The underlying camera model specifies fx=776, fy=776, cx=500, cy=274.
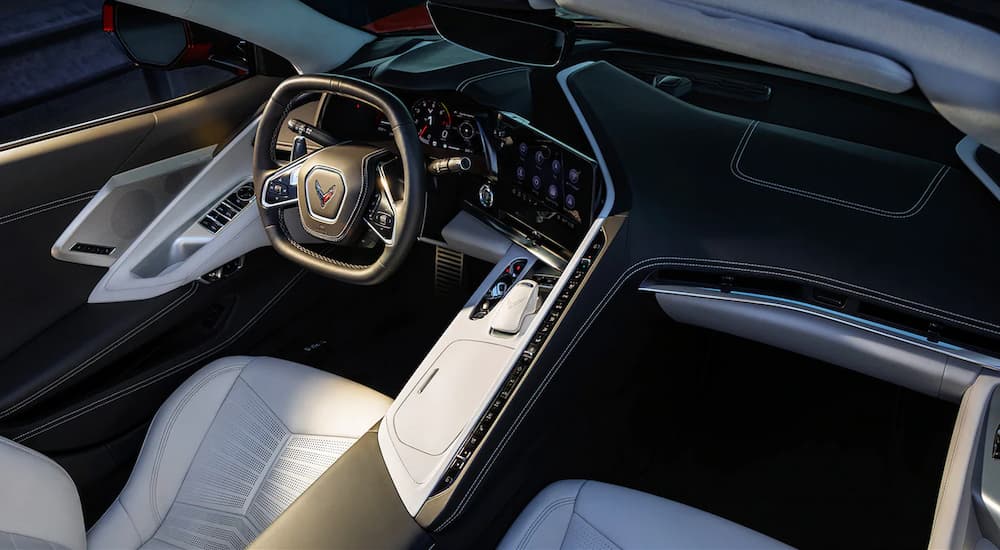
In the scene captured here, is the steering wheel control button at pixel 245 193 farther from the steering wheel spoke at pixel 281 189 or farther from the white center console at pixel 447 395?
the white center console at pixel 447 395

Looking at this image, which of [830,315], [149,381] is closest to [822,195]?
[830,315]

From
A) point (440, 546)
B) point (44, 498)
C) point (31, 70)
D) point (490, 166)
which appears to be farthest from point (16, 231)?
point (31, 70)

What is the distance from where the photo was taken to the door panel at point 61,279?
1758 millimetres

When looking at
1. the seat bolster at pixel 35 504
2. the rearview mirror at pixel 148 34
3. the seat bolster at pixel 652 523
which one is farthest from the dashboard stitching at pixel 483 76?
the seat bolster at pixel 35 504

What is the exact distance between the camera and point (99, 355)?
186cm

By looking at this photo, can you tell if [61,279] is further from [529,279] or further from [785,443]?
[785,443]

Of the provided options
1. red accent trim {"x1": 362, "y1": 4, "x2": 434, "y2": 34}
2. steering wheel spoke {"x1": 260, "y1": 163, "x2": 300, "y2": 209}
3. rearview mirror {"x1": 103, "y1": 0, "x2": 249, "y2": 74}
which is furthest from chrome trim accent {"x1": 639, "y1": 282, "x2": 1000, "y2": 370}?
rearview mirror {"x1": 103, "y1": 0, "x2": 249, "y2": 74}

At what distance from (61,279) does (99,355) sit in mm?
202

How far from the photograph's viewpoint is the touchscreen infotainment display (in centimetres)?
158

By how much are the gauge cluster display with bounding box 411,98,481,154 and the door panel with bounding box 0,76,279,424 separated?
2.29 ft

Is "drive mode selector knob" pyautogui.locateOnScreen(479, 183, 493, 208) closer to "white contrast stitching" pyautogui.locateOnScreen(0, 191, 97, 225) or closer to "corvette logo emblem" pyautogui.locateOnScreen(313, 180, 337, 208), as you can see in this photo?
"corvette logo emblem" pyautogui.locateOnScreen(313, 180, 337, 208)

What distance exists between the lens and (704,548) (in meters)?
1.21

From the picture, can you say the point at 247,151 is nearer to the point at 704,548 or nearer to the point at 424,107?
the point at 424,107

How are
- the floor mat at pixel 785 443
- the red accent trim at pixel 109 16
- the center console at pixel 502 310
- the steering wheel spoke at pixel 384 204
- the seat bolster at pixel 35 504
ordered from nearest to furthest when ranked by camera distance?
1. the seat bolster at pixel 35 504
2. the center console at pixel 502 310
3. the steering wheel spoke at pixel 384 204
4. the floor mat at pixel 785 443
5. the red accent trim at pixel 109 16
